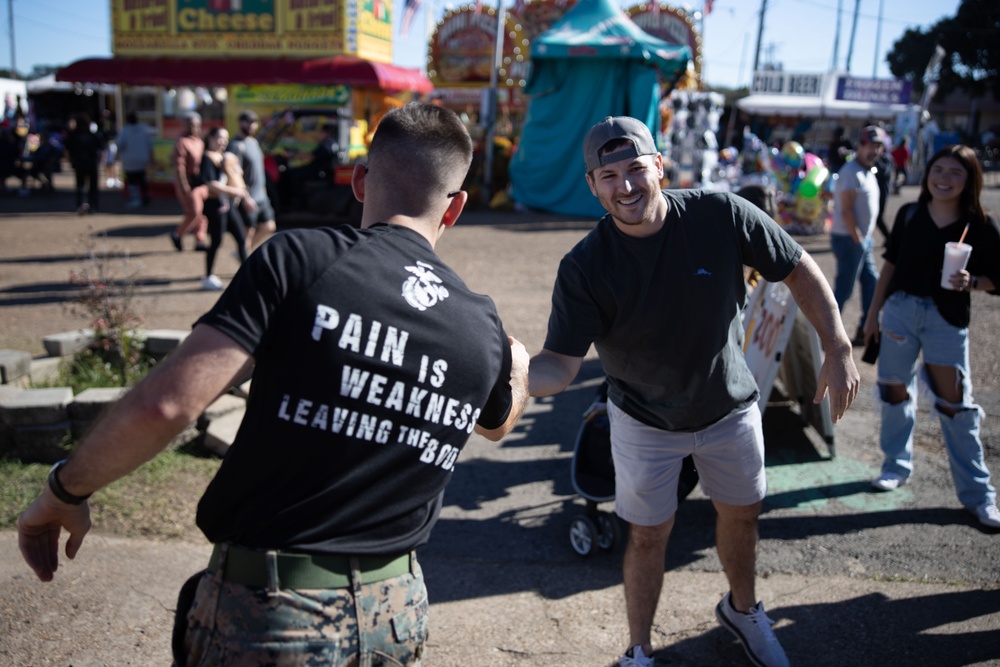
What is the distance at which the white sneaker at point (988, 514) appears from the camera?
13.7ft

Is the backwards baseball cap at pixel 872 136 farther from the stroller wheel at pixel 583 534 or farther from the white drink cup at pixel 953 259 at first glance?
the stroller wheel at pixel 583 534

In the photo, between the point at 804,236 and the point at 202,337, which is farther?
the point at 804,236

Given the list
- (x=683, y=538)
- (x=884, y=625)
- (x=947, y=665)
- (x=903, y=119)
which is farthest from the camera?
(x=903, y=119)

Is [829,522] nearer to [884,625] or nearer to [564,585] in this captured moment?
[884,625]

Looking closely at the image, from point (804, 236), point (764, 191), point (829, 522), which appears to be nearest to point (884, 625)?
point (829, 522)

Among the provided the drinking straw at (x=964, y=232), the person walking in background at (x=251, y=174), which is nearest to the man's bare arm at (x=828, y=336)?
the drinking straw at (x=964, y=232)

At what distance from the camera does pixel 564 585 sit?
3.73 meters

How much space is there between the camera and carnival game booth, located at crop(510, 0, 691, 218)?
15320mm

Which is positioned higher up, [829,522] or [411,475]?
[411,475]

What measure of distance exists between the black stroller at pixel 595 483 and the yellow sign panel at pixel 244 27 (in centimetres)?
1559

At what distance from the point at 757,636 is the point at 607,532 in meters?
0.99

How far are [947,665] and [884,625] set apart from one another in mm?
289

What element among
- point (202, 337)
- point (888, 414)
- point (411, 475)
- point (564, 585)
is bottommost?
point (564, 585)

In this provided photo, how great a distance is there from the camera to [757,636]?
3.13m
